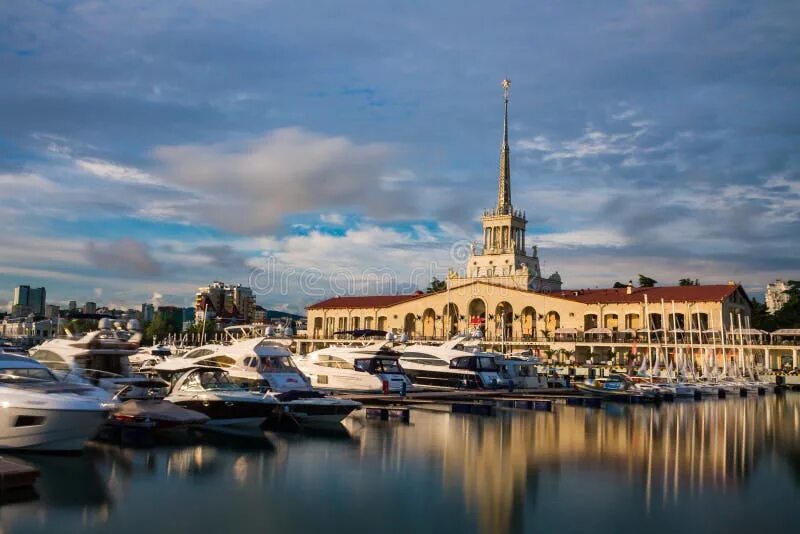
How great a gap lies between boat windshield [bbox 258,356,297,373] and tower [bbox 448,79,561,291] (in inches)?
A: 3054

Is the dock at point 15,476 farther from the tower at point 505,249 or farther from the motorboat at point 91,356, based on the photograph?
the tower at point 505,249

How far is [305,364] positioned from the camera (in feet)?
144

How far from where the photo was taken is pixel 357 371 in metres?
41.8

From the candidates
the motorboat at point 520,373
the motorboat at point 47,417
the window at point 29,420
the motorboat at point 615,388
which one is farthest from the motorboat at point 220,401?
the motorboat at point 615,388

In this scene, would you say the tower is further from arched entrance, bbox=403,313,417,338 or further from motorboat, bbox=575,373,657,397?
motorboat, bbox=575,373,657,397

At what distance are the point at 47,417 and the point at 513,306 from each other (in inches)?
3127

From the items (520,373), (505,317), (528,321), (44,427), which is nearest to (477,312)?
(505,317)

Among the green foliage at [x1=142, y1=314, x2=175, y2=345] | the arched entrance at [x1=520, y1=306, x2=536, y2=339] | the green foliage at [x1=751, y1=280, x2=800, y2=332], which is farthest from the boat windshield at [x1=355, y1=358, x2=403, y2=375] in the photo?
the green foliage at [x1=142, y1=314, x2=175, y2=345]

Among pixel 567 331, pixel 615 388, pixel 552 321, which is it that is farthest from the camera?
pixel 552 321

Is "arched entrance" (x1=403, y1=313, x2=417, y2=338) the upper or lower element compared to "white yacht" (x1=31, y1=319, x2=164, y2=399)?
upper

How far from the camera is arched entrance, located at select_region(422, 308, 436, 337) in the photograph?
103625 mm

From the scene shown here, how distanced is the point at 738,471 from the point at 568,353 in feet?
217

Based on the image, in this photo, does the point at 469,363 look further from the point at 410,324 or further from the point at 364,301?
the point at 364,301

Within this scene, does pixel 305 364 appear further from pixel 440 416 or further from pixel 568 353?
pixel 568 353
